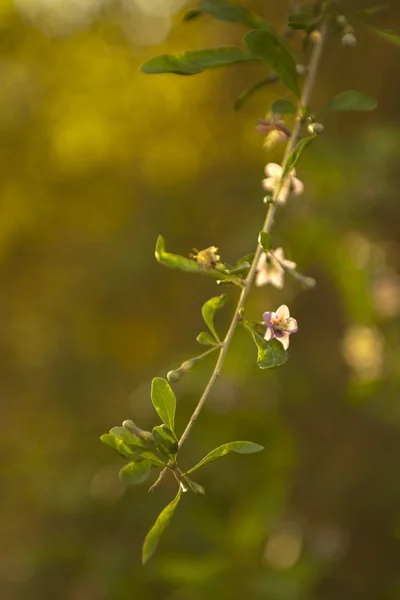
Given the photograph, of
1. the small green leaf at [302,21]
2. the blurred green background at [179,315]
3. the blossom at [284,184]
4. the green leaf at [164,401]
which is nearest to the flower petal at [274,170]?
the blossom at [284,184]

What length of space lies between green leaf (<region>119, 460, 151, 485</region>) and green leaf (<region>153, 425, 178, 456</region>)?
2 cm

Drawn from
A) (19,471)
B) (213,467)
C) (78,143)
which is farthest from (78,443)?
(78,143)

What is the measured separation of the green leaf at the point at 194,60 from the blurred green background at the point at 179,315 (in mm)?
643

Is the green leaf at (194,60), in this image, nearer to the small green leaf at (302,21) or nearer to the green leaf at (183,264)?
the small green leaf at (302,21)

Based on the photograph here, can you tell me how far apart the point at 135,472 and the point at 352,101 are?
13.9 inches

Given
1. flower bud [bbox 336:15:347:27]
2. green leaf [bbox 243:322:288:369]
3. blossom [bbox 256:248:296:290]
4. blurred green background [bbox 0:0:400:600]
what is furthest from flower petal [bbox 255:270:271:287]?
blurred green background [bbox 0:0:400:600]

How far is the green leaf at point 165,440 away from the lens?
0.50 m

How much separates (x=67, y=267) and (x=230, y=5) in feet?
6.47

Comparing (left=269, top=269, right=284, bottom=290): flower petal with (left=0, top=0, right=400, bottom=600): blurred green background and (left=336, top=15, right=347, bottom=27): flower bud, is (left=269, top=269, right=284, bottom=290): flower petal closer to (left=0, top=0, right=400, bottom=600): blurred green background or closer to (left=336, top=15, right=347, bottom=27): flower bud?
→ (left=336, top=15, right=347, bottom=27): flower bud

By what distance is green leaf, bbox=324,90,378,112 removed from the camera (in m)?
0.62

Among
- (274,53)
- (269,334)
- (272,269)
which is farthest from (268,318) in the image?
(274,53)

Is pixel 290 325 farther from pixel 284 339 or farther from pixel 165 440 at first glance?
pixel 165 440

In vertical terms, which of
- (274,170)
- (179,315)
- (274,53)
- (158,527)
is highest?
(274,53)

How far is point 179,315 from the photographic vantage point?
2.33 meters
